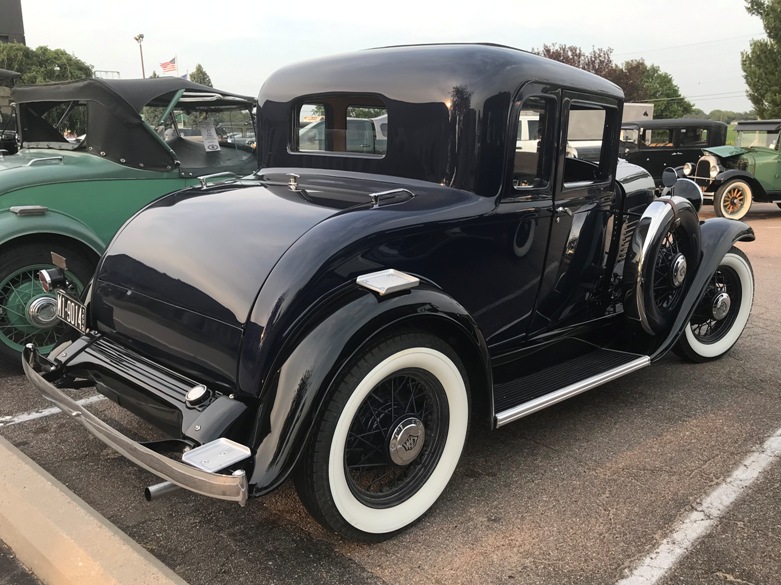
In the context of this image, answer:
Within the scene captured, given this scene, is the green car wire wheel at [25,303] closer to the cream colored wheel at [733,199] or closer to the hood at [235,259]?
the hood at [235,259]

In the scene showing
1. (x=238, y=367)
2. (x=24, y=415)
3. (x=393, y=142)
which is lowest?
(x=24, y=415)

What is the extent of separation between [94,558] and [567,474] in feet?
6.46

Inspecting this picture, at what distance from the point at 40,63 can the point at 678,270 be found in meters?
35.8

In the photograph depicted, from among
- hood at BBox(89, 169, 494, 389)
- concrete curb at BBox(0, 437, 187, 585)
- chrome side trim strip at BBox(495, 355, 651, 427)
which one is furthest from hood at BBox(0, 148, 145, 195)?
chrome side trim strip at BBox(495, 355, 651, 427)

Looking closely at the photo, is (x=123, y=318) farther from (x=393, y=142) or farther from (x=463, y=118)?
(x=463, y=118)

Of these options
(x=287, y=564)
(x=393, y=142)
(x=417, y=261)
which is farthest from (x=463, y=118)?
(x=287, y=564)

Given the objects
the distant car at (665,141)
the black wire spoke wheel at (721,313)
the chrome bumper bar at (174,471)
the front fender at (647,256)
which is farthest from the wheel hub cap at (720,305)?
the distant car at (665,141)

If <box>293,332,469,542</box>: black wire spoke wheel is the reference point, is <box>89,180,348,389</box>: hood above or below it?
above

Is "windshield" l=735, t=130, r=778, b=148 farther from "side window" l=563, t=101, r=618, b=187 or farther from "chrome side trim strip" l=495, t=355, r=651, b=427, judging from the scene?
"chrome side trim strip" l=495, t=355, r=651, b=427

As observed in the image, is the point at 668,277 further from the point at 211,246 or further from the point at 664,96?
the point at 664,96

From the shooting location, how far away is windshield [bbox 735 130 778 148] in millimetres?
12891

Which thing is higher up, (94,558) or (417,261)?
(417,261)

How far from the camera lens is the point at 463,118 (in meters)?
2.71

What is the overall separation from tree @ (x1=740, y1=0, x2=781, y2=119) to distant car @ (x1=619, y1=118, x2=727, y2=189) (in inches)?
370
